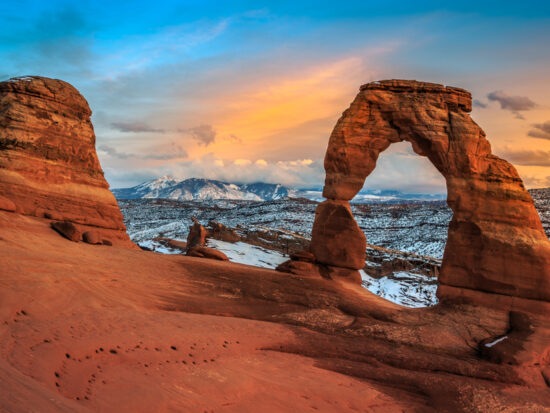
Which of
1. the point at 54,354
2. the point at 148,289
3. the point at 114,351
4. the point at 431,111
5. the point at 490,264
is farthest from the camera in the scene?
the point at 431,111

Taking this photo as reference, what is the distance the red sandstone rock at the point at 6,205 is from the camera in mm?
19172

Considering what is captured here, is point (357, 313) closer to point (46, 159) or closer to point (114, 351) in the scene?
point (114, 351)

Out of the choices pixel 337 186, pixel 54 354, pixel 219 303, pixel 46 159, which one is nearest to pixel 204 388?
pixel 54 354

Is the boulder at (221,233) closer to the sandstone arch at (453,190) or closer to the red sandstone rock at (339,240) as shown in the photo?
the sandstone arch at (453,190)

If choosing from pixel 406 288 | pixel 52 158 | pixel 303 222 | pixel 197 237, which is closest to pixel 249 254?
pixel 197 237

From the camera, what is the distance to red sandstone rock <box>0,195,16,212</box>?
1917cm

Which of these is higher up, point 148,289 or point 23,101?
point 23,101

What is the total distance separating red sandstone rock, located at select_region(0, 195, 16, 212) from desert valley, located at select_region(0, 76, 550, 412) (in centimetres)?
11

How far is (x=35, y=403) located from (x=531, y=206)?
1905cm

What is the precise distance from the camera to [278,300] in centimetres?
1603

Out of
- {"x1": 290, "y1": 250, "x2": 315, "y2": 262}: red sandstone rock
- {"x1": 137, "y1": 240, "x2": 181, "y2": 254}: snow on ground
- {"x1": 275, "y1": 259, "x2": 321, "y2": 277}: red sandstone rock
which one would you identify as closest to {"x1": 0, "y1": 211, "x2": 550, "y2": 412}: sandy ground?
{"x1": 275, "y1": 259, "x2": 321, "y2": 277}: red sandstone rock

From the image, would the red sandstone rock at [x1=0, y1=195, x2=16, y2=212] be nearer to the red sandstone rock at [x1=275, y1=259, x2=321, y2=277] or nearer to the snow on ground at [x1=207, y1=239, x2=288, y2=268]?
the red sandstone rock at [x1=275, y1=259, x2=321, y2=277]

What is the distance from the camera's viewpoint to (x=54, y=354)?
738 cm

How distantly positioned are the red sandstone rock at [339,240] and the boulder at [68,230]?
11.9 m
